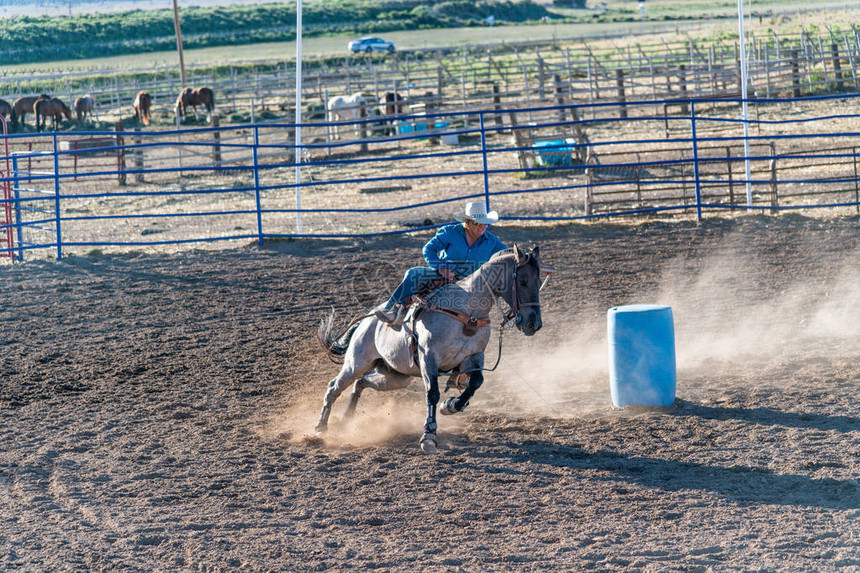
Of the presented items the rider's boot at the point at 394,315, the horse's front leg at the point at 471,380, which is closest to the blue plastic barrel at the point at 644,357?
the horse's front leg at the point at 471,380

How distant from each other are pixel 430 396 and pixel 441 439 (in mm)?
406

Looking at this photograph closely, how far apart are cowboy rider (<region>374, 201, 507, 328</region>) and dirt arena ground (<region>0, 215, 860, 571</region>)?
980 millimetres

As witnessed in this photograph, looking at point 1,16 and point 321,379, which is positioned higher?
point 1,16

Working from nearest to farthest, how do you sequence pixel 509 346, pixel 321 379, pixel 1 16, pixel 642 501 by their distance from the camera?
pixel 642 501
pixel 321 379
pixel 509 346
pixel 1 16

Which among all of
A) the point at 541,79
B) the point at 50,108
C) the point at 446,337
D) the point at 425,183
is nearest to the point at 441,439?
the point at 446,337

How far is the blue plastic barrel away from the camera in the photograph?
267 inches

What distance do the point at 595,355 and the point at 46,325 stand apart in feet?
19.4

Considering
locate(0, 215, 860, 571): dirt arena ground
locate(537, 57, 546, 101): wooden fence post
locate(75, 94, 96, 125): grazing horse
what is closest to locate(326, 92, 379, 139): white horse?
locate(537, 57, 546, 101): wooden fence post

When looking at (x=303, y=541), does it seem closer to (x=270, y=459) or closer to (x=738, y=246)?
(x=270, y=459)

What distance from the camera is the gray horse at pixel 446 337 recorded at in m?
5.71

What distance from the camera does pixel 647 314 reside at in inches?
269

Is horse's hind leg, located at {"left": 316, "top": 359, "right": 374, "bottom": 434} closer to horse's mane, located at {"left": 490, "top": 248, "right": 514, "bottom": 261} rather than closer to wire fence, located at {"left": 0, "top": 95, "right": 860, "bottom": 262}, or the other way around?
horse's mane, located at {"left": 490, "top": 248, "right": 514, "bottom": 261}

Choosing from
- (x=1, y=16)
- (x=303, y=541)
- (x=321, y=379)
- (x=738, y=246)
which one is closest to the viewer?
(x=303, y=541)

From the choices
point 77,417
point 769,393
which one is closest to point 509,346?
point 769,393
